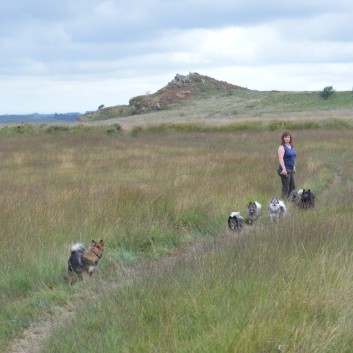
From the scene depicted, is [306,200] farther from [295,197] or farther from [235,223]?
[235,223]

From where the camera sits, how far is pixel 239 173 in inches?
592

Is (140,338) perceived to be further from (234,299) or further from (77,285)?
(77,285)

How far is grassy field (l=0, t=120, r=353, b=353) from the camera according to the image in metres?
3.83

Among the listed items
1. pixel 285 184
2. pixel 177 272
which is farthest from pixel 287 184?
pixel 177 272

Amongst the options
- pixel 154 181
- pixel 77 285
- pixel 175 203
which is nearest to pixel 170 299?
pixel 77 285

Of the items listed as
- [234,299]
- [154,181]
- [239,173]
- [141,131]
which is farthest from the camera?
[141,131]

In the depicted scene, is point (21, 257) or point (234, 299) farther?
point (21, 257)

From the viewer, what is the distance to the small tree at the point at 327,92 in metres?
79.8

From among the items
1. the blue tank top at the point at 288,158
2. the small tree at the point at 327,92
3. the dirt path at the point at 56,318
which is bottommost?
the dirt path at the point at 56,318

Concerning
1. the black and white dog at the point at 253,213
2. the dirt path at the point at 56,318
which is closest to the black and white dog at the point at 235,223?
the black and white dog at the point at 253,213

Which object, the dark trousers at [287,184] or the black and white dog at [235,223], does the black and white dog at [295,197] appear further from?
the black and white dog at [235,223]

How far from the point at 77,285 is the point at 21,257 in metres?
1.13

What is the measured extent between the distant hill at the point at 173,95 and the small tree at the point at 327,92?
20.6 meters

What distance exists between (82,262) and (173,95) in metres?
88.2
